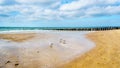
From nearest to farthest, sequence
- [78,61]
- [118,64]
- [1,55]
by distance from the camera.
→ [118,64]
[78,61]
[1,55]

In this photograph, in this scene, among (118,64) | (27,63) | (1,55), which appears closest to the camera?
(118,64)

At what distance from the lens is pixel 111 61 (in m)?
12.9

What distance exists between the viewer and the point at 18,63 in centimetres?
1270

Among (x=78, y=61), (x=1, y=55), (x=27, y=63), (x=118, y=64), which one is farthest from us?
(x=1, y=55)

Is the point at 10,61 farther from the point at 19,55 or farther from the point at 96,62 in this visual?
the point at 96,62

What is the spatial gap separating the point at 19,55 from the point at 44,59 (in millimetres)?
2180

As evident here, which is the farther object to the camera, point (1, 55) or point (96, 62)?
point (1, 55)

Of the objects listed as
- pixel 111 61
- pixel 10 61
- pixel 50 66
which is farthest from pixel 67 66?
pixel 10 61

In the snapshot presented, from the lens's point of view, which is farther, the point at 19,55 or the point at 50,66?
the point at 19,55

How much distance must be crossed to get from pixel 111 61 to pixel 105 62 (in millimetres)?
417

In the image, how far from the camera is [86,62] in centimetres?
1320

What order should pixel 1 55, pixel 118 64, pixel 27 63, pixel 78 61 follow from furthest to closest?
1. pixel 1 55
2. pixel 78 61
3. pixel 27 63
4. pixel 118 64

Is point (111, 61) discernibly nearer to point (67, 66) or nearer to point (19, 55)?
point (67, 66)

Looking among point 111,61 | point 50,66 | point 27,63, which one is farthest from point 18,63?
point 111,61
